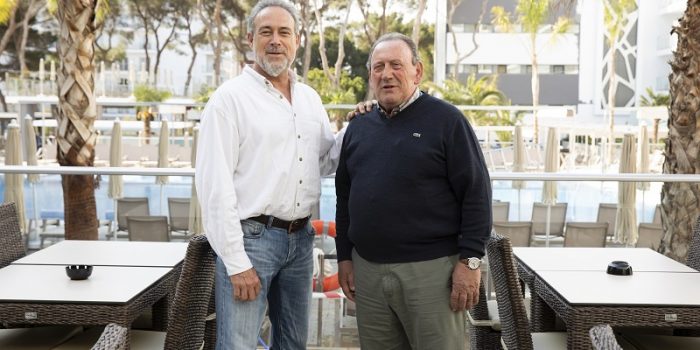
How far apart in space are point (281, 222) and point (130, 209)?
11.9ft

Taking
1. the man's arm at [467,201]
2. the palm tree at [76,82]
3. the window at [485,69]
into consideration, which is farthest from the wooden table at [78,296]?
the window at [485,69]

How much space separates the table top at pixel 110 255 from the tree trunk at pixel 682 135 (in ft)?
10.6

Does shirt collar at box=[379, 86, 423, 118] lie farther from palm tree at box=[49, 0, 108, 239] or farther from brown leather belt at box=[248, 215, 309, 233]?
palm tree at box=[49, 0, 108, 239]

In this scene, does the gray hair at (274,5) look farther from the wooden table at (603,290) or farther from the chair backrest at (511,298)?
the wooden table at (603,290)

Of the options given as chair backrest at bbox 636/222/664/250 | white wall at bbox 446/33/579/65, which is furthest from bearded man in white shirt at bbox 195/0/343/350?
white wall at bbox 446/33/579/65

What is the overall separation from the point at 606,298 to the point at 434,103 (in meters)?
0.87

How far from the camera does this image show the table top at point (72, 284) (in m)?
2.45

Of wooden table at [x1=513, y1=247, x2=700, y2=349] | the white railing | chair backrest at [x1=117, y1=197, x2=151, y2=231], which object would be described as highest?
the white railing

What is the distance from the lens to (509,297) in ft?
8.55

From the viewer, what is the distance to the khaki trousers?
2383 mm

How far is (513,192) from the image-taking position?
6.27m

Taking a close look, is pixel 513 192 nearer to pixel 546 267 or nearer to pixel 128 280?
pixel 546 267

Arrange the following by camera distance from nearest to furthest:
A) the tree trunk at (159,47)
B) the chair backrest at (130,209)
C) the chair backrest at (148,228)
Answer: the chair backrest at (148,228), the chair backrest at (130,209), the tree trunk at (159,47)

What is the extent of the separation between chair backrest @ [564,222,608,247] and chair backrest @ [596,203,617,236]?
0.04 meters
